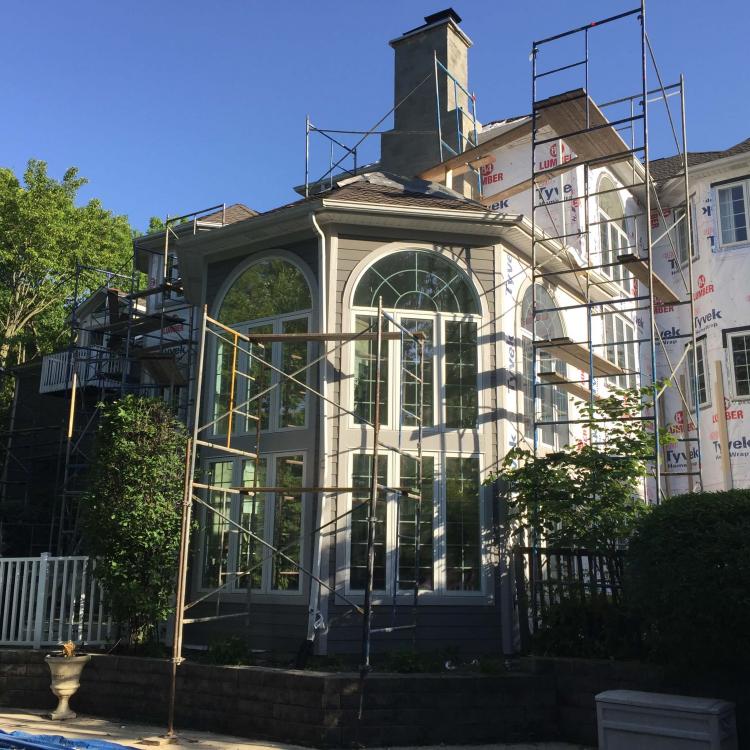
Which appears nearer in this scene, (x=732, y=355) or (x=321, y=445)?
(x=321, y=445)

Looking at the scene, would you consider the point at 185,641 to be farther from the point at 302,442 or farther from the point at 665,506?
the point at 665,506

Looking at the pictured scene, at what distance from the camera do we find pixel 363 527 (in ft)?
31.6

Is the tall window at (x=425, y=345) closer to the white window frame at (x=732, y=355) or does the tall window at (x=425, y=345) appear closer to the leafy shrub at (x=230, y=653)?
the leafy shrub at (x=230, y=653)

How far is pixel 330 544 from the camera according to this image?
9.47 m

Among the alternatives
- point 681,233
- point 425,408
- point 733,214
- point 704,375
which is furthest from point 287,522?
point 681,233

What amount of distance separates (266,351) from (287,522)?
235 cm

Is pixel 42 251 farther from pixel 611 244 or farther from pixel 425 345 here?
pixel 425 345

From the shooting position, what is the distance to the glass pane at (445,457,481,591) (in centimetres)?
970

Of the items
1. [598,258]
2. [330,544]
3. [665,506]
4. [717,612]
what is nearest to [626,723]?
[717,612]

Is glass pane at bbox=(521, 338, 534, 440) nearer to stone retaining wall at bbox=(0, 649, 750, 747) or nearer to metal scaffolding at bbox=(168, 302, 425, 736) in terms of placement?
metal scaffolding at bbox=(168, 302, 425, 736)

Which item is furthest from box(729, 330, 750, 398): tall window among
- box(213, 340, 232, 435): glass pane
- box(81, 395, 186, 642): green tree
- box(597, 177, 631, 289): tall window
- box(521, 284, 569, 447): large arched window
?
box(81, 395, 186, 642): green tree

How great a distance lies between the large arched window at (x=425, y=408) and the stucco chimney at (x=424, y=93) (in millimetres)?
4368

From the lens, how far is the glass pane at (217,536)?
10.3 meters

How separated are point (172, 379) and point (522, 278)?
580 cm
